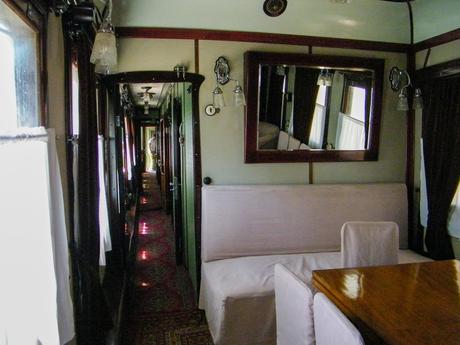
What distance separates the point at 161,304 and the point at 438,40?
3.42m

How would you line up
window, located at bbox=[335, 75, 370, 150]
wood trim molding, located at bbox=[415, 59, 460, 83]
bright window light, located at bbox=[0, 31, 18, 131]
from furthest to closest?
window, located at bbox=[335, 75, 370, 150], wood trim molding, located at bbox=[415, 59, 460, 83], bright window light, located at bbox=[0, 31, 18, 131]

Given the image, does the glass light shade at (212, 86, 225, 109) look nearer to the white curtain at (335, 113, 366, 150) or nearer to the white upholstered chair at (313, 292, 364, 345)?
the white curtain at (335, 113, 366, 150)

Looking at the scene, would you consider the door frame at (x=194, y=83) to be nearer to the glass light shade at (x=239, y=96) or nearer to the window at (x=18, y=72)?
the glass light shade at (x=239, y=96)

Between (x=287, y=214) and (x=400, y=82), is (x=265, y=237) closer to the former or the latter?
(x=287, y=214)

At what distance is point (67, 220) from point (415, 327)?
1.71 meters

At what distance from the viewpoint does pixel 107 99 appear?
10.4ft

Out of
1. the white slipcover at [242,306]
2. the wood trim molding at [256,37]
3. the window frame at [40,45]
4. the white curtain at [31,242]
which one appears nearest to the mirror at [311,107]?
the wood trim molding at [256,37]

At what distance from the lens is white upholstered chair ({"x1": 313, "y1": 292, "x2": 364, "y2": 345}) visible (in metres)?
1.06

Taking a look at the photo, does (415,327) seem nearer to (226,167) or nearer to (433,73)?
(226,167)

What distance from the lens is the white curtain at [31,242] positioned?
104 cm

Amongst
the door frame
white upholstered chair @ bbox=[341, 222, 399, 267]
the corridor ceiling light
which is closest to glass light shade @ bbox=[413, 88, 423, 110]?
white upholstered chair @ bbox=[341, 222, 399, 267]

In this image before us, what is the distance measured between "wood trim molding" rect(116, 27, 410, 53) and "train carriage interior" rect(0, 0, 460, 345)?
12 mm

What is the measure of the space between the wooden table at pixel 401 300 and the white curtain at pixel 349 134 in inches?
56.4

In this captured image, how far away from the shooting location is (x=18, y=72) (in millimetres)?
1331
